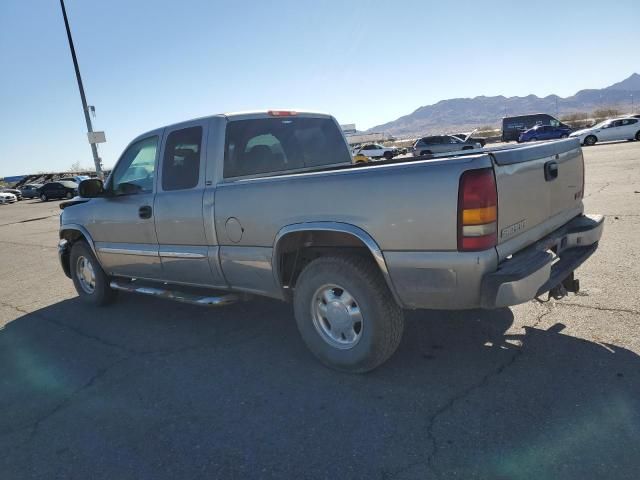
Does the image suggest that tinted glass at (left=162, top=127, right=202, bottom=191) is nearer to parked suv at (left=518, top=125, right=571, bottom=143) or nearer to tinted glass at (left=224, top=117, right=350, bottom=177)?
tinted glass at (left=224, top=117, right=350, bottom=177)

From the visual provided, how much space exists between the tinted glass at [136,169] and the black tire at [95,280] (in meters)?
1.00

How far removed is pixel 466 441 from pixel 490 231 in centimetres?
117

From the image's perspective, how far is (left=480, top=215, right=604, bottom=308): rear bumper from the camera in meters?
2.72

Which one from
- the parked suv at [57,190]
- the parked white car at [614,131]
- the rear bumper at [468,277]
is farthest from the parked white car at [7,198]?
the rear bumper at [468,277]

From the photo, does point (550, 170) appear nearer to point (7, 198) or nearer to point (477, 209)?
point (477, 209)

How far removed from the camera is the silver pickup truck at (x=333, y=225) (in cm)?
279

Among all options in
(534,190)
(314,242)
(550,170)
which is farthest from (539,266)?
(314,242)

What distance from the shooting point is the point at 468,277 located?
109 inches

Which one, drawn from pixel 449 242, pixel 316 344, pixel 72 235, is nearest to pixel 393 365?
pixel 316 344

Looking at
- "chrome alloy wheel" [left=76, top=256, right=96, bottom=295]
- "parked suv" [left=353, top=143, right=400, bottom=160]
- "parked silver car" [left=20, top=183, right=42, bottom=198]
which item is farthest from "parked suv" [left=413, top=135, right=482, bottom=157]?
"parked silver car" [left=20, top=183, right=42, bottom=198]

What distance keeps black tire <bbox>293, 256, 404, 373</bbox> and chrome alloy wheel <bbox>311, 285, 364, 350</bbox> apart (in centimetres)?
3

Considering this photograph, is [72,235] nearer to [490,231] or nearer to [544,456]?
[490,231]

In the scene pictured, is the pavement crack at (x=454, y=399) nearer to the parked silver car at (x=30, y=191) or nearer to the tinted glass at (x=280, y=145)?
the tinted glass at (x=280, y=145)

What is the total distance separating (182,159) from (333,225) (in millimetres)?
1894
